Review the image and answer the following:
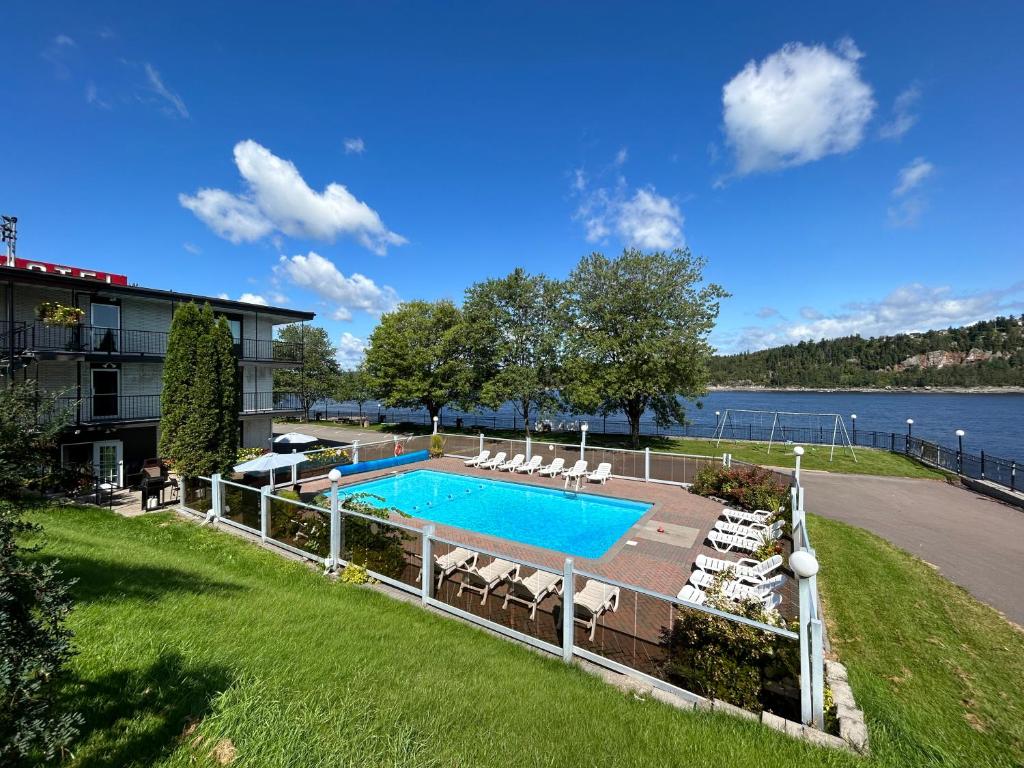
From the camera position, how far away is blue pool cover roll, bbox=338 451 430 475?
18094 millimetres

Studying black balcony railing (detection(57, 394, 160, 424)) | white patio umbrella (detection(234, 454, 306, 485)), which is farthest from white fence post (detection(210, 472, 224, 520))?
black balcony railing (detection(57, 394, 160, 424))

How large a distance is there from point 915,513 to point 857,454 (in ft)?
39.3

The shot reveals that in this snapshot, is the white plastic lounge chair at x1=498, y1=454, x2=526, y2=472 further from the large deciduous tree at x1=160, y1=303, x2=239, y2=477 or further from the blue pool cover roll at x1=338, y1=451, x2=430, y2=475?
the large deciduous tree at x1=160, y1=303, x2=239, y2=477

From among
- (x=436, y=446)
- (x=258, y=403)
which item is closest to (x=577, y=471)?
(x=436, y=446)

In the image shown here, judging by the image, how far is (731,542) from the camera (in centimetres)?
1045

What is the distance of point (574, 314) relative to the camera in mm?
27359

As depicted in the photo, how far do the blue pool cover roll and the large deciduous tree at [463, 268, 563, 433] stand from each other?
9.17 metres

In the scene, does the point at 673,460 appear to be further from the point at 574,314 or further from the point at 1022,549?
the point at 574,314

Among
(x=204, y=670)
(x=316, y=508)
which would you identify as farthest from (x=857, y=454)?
(x=204, y=670)

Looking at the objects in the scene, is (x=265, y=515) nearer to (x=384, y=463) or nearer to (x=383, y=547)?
(x=383, y=547)

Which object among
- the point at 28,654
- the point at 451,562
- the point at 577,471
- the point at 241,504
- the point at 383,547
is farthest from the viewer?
the point at 577,471

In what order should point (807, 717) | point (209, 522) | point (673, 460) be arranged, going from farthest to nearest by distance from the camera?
point (673, 460) → point (209, 522) → point (807, 717)

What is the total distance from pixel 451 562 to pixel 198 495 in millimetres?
8986

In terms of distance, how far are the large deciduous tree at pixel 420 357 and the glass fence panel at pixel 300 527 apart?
20.8 metres
